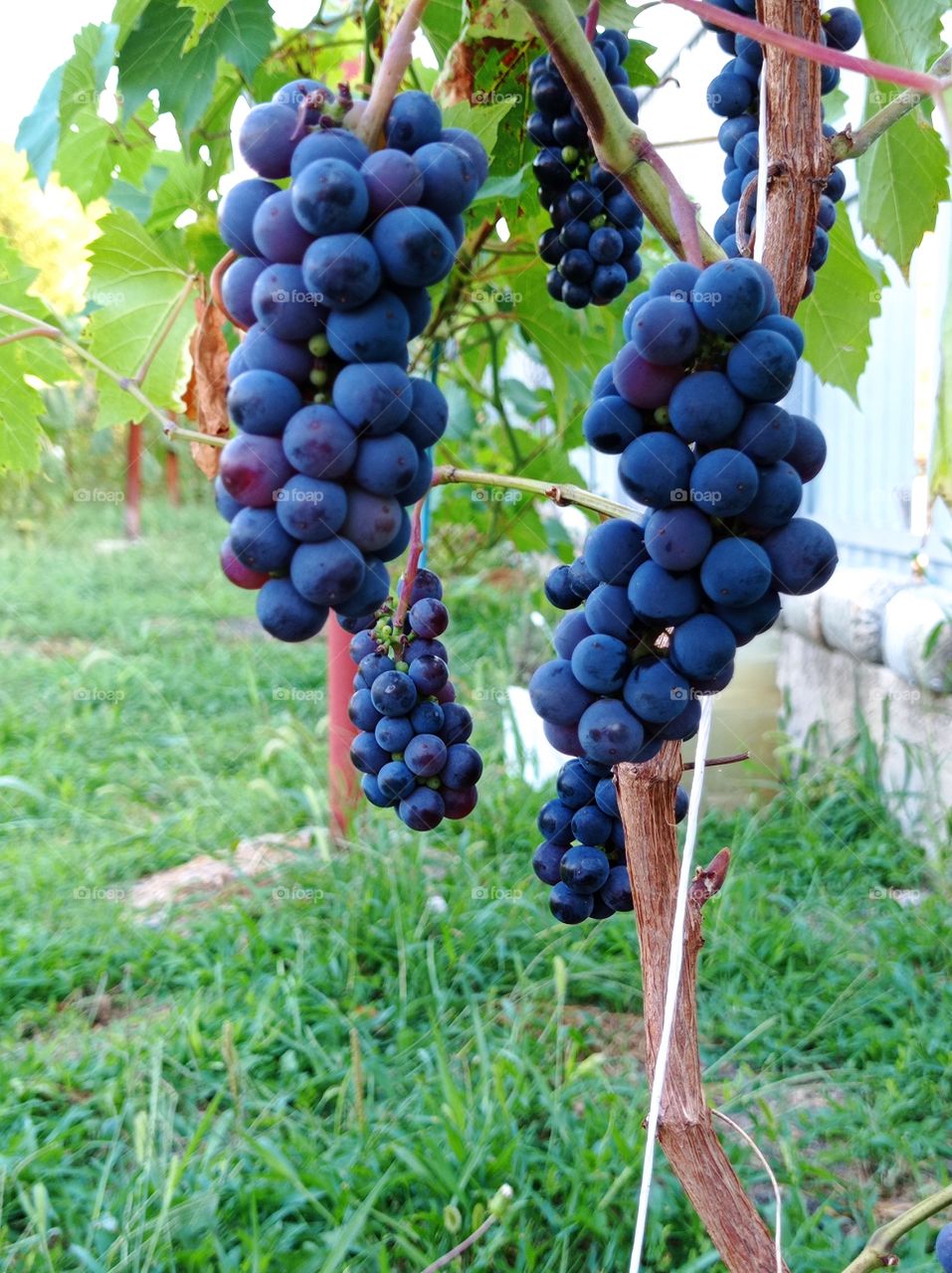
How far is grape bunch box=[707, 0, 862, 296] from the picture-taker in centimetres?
74

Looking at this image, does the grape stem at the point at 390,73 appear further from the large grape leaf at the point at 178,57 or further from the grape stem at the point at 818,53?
the large grape leaf at the point at 178,57

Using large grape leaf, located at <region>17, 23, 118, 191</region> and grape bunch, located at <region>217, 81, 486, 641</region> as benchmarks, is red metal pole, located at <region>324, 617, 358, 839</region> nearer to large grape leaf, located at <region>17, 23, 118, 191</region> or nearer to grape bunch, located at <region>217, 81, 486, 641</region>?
large grape leaf, located at <region>17, 23, 118, 191</region>

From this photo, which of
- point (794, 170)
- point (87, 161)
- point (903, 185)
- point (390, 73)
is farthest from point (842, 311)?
point (87, 161)

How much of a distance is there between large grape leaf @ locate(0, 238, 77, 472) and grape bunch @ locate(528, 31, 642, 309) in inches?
23.2

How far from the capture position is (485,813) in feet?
8.64

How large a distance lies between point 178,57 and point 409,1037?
1.42 m

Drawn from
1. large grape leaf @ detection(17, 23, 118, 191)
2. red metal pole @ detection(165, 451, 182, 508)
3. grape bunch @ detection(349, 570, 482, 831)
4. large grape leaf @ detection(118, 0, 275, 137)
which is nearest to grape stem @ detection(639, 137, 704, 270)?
grape bunch @ detection(349, 570, 482, 831)

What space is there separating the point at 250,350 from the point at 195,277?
835 millimetres

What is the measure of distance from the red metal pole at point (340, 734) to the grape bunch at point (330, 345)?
5.51ft

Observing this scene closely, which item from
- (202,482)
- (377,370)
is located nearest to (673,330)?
(377,370)

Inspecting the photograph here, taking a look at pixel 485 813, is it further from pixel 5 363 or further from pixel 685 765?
pixel 685 765

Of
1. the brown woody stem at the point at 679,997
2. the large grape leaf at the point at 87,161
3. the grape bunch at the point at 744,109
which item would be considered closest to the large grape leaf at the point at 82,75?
the large grape leaf at the point at 87,161

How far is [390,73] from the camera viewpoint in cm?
42

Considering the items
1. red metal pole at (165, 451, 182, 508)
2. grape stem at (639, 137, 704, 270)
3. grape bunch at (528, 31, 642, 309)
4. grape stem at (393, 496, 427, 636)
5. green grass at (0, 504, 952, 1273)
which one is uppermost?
red metal pole at (165, 451, 182, 508)
